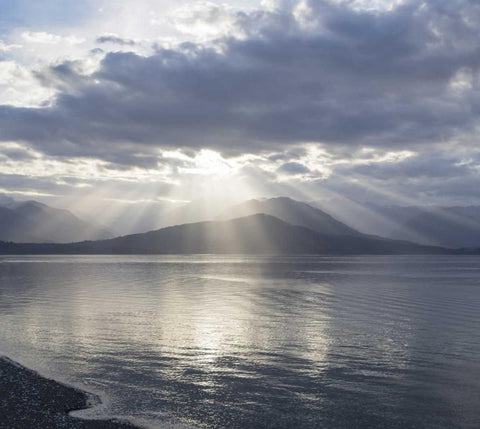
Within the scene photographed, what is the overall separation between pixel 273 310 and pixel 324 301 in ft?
46.1

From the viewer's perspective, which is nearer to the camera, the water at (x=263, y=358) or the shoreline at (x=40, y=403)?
the shoreline at (x=40, y=403)

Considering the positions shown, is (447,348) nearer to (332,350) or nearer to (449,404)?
(332,350)

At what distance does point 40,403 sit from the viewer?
26.8 m

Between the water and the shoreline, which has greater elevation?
the shoreline

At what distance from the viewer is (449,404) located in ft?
92.9

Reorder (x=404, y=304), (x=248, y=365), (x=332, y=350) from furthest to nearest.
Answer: (x=404, y=304) → (x=332, y=350) → (x=248, y=365)

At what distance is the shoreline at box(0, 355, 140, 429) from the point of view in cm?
2378

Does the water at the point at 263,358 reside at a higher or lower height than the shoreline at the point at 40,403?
lower

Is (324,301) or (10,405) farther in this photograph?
(324,301)

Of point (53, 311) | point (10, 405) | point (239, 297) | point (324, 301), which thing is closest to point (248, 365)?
point (10, 405)

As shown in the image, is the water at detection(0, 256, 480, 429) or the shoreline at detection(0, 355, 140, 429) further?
the water at detection(0, 256, 480, 429)

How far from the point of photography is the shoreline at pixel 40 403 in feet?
78.0

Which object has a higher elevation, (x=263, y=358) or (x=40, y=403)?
(x=40, y=403)

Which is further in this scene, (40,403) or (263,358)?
(263,358)
